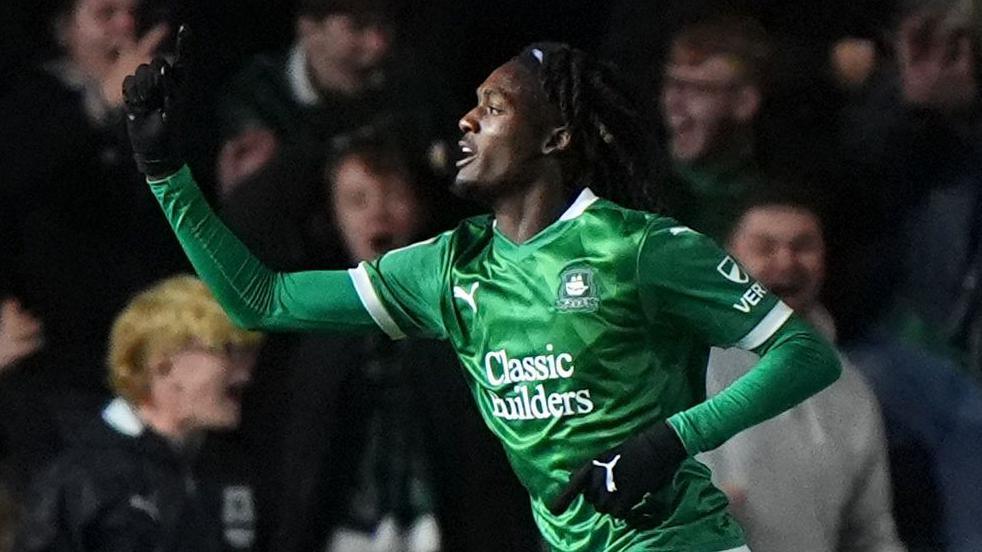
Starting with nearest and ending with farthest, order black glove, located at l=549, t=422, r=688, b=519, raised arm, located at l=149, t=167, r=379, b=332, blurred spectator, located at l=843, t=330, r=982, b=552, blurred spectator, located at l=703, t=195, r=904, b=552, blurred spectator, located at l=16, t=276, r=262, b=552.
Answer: black glove, located at l=549, t=422, r=688, b=519
raised arm, located at l=149, t=167, r=379, b=332
blurred spectator, located at l=703, t=195, r=904, b=552
blurred spectator, located at l=16, t=276, r=262, b=552
blurred spectator, located at l=843, t=330, r=982, b=552

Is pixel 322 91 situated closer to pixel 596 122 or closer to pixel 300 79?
pixel 300 79

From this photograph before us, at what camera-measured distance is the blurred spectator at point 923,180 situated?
14.6ft

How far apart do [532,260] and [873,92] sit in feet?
5.14

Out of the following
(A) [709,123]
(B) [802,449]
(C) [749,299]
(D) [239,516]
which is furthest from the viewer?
(A) [709,123]

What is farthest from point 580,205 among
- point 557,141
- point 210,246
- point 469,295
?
point 210,246

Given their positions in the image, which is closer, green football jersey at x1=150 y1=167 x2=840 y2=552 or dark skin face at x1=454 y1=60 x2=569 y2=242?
green football jersey at x1=150 y1=167 x2=840 y2=552

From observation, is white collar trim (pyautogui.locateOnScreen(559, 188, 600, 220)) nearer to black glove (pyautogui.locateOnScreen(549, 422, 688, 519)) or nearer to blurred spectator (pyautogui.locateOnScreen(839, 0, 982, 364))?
black glove (pyautogui.locateOnScreen(549, 422, 688, 519))

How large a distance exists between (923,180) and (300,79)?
1.34m

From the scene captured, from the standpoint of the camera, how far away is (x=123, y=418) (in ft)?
14.2

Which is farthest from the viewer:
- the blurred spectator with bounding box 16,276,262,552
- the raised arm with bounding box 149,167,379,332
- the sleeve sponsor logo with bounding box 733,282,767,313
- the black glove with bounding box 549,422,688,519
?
the blurred spectator with bounding box 16,276,262,552

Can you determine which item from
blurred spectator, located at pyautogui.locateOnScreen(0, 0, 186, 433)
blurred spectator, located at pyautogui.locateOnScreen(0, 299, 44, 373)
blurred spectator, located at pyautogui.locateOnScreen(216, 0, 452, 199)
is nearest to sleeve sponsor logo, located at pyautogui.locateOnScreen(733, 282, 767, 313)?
blurred spectator, located at pyautogui.locateOnScreen(216, 0, 452, 199)

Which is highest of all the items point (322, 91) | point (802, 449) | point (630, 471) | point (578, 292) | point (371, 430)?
point (322, 91)

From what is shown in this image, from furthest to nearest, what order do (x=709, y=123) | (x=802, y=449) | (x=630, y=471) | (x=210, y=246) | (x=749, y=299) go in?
A: 1. (x=709, y=123)
2. (x=802, y=449)
3. (x=210, y=246)
4. (x=749, y=299)
5. (x=630, y=471)

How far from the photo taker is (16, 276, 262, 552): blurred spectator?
13.9ft
